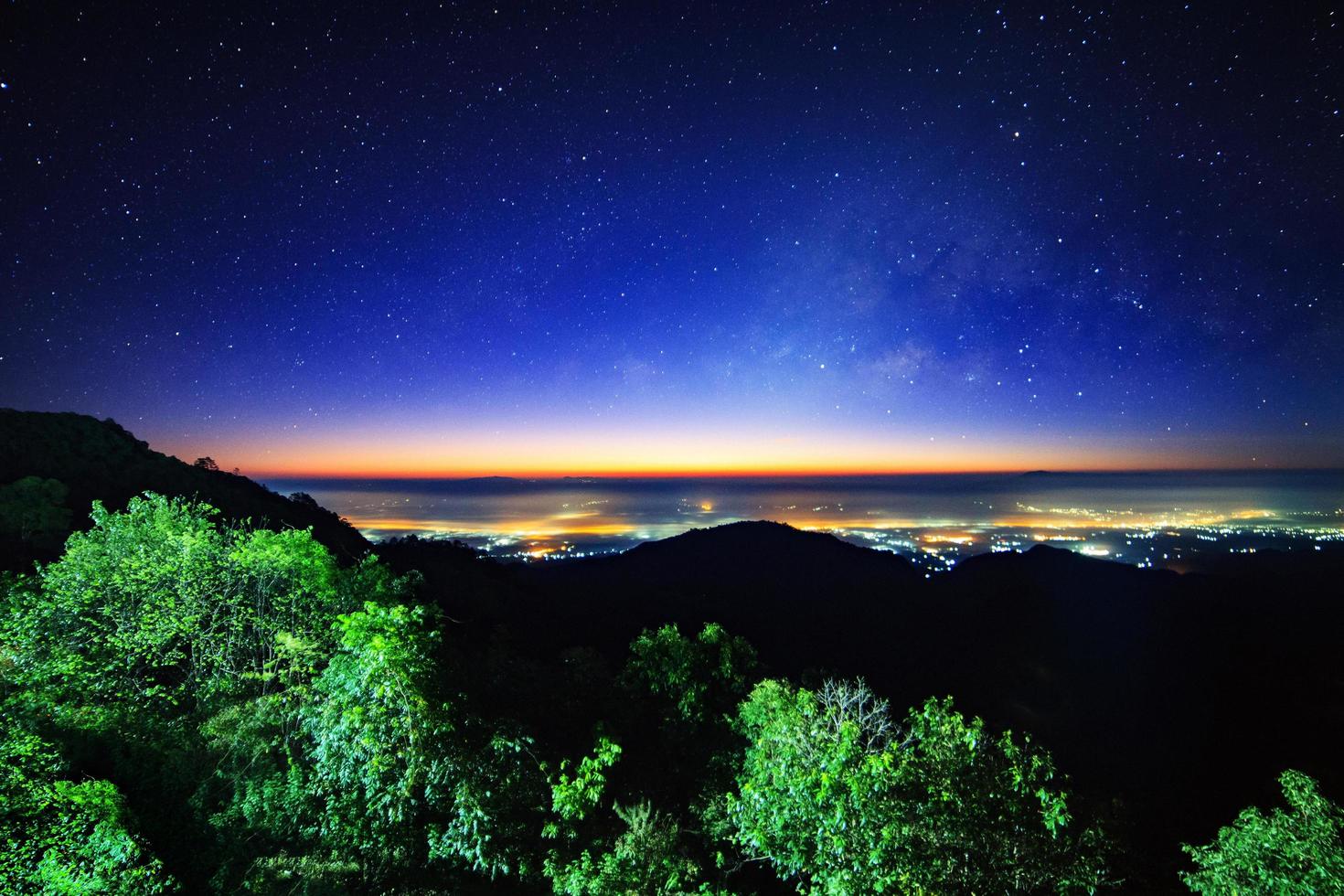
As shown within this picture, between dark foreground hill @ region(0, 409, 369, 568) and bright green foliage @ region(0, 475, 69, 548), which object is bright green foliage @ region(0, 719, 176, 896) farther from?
bright green foliage @ region(0, 475, 69, 548)

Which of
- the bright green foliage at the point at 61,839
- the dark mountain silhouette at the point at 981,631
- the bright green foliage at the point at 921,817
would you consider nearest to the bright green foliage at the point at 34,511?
the dark mountain silhouette at the point at 981,631

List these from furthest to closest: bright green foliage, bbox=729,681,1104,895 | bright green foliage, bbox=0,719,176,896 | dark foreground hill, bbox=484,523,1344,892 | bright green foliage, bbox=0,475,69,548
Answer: dark foreground hill, bbox=484,523,1344,892, bright green foliage, bbox=0,475,69,548, bright green foliage, bbox=729,681,1104,895, bright green foliage, bbox=0,719,176,896

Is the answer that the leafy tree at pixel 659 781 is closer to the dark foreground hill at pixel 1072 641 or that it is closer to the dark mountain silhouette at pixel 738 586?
the dark foreground hill at pixel 1072 641

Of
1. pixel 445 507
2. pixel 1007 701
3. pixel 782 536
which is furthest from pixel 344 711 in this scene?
pixel 445 507

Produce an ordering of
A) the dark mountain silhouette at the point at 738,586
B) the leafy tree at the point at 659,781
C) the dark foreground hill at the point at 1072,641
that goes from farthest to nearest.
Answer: the dark mountain silhouette at the point at 738,586 < the dark foreground hill at the point at 1072,641 < the leafy tree at the point at 659,781

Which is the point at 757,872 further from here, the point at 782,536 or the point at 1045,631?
the point at 782,536

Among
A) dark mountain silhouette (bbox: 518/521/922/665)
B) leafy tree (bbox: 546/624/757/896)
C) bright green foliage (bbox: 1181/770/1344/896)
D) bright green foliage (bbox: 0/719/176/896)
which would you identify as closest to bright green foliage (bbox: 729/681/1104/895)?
leafy tree (bbox: 546/624/757/896)
